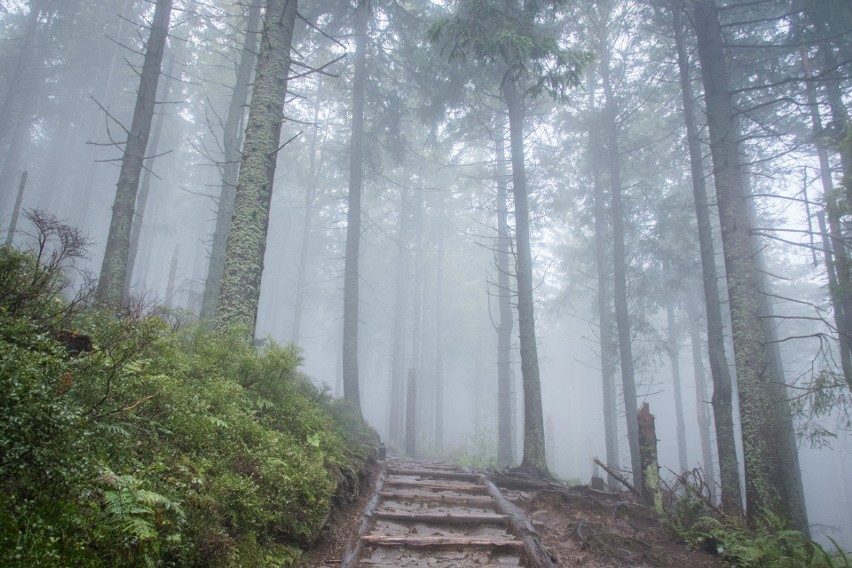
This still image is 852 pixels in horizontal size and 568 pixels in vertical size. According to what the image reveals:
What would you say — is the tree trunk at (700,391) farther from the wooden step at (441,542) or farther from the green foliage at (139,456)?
the green foliage at (139,456)

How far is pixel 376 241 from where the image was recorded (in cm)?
3631

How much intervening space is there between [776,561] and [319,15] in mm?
18371

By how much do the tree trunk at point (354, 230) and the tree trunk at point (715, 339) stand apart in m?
9.23

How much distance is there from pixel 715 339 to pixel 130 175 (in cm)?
1496

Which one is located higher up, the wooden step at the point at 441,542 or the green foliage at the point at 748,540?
the wooden step at the point at 441,542

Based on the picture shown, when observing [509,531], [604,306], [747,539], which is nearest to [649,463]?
[747,539]

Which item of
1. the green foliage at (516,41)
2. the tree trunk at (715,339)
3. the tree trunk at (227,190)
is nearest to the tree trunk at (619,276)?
the tree trunk at (715,339)

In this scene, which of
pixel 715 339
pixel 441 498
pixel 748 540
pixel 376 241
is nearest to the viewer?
pixel 748 540

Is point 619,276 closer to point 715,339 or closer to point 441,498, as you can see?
point 715,339

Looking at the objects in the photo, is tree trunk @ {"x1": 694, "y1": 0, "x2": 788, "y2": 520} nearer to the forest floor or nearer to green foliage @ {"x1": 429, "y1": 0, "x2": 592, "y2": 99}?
the forest floor

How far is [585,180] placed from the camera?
20.0 m

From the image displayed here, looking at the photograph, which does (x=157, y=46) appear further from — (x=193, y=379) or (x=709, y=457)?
(x=709, y=457)

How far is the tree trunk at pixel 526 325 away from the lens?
1052 cm

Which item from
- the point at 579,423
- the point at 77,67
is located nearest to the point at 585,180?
the point at 77,67
